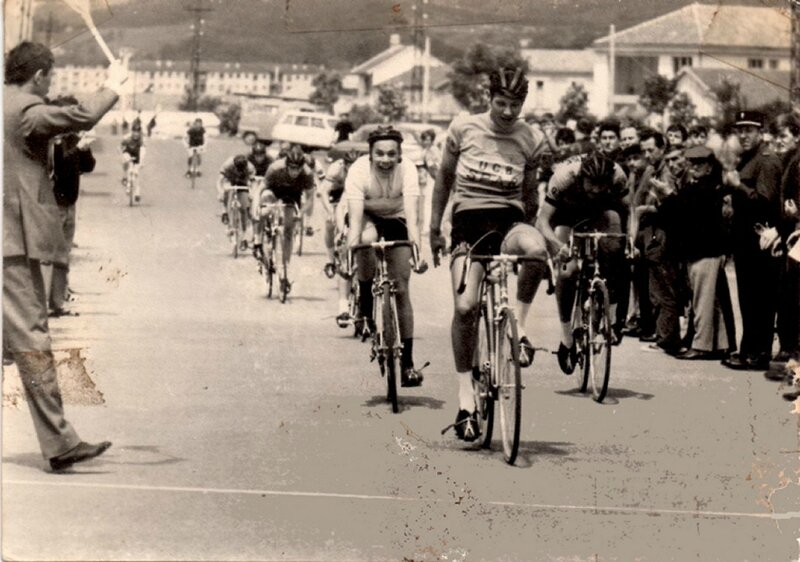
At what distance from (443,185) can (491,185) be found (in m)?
0.30

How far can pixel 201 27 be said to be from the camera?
38.3ft

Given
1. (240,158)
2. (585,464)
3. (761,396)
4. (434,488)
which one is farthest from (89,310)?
(761,396)

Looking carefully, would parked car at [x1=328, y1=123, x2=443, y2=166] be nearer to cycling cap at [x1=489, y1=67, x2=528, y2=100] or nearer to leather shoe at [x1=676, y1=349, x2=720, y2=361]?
cycling cap at [x1=489, y1=67, x2=528, y2=100]

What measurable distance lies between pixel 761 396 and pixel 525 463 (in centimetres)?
152

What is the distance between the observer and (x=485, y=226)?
37.8ft

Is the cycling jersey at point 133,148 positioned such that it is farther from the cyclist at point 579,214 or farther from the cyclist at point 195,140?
the cyclist at point 579,214

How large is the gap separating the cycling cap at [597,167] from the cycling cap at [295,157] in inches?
73.9

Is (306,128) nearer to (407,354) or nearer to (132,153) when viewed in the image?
(132,153)

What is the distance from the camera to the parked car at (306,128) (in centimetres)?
1216

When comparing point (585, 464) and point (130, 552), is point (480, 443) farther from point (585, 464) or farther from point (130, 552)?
point (130, 552)

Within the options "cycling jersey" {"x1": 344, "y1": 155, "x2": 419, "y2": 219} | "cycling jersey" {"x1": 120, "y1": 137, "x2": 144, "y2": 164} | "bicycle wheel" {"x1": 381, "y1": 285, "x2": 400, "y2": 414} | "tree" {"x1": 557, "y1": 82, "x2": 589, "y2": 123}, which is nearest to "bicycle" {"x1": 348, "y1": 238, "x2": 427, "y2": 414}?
"bicycle wheel" {"x1": 381, "y1": 285, "x2": 400, "y2": 414}

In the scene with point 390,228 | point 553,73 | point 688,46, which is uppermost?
point 688,46

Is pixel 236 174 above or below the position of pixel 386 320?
above

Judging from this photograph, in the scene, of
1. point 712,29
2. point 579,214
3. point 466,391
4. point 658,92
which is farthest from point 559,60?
point 466,391
